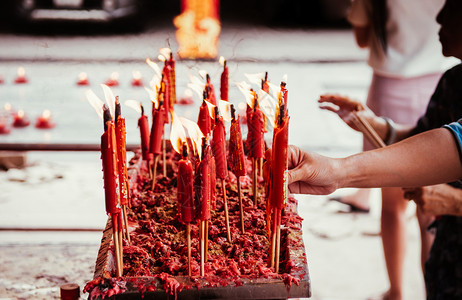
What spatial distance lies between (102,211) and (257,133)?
9.79 ft

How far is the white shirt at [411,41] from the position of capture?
3.78 m

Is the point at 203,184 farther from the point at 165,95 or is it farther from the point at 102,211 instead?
the point at 102,211

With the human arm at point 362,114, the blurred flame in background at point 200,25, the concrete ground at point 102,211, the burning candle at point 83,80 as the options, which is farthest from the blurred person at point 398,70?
the blurred flame in background at point 200,25

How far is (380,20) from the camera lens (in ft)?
12.9

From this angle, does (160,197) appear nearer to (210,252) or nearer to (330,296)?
(210,252)

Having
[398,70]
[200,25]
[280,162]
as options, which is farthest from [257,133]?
[200,25]

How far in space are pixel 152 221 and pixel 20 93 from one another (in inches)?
267

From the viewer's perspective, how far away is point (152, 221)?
2.25 m

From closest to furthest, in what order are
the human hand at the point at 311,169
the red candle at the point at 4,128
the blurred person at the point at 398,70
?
the human hand at the point at 311,169 < the blurred person at the point at 398,70 < the red candle at the point at 4,128

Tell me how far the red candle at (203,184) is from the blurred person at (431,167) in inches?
12.7

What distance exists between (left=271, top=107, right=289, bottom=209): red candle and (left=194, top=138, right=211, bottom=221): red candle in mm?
217

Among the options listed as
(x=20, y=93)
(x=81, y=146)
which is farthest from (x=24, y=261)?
(x=20, y=93)

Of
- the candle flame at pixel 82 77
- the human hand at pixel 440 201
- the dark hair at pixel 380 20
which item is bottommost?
the candle flame at pixel 82 77

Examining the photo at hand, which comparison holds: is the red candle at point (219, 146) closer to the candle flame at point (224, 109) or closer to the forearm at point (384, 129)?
the candle flame at point (224, 109)
